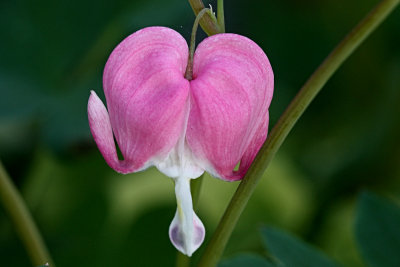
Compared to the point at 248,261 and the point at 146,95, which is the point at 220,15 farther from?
the point at 248,261

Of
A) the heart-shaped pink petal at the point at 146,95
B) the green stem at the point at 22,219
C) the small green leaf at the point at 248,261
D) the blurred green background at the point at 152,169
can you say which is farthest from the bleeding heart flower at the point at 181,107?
the blurred green background at the point at 152,169

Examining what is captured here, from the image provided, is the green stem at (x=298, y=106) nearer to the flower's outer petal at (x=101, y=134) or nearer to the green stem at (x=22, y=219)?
the flower's outer petal at (x=101, y=134)

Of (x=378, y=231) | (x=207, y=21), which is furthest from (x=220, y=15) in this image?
(x=378, y=231)

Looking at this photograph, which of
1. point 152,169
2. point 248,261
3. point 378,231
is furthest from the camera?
point 152,169

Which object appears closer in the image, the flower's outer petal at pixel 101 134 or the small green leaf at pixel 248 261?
the flower's outer petal at pixel 101 134

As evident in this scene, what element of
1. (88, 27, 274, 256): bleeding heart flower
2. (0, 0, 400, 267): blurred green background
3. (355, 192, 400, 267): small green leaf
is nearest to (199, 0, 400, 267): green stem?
(88, 27, 274, 256): bleeding heart flower

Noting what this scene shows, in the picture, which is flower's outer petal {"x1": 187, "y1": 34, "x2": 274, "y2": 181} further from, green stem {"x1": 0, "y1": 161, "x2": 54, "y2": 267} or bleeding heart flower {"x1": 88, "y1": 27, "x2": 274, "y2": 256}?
green stem {"x1": 0, "y1": 161, "x2": 54, "y2": 267}

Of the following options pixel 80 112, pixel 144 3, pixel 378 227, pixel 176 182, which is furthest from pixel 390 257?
pixel 144 3
